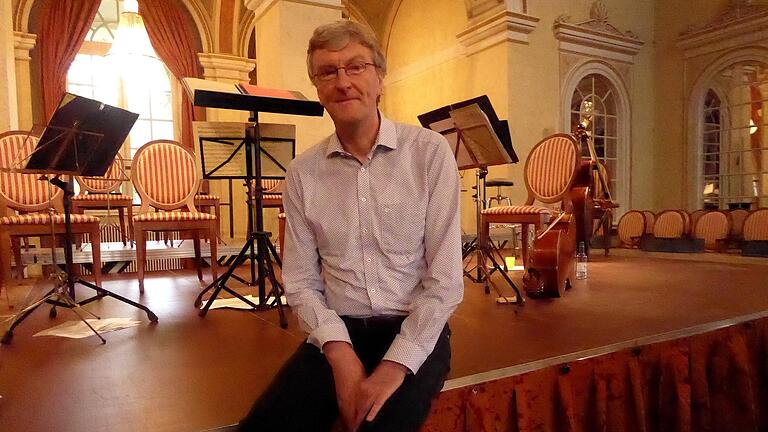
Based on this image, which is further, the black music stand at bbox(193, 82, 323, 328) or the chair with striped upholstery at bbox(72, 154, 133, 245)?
the chair with striped upholstery at bbox(72, 154, 133, 245)

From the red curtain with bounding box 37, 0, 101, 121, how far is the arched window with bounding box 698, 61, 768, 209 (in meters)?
9.89

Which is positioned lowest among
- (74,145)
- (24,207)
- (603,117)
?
(24,207)

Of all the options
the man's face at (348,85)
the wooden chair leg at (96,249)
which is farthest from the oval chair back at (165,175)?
the man's face at (348,85)

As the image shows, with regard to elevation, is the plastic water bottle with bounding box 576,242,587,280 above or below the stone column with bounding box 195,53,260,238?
below

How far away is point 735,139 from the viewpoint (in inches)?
348

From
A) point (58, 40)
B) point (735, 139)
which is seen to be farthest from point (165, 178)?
point (735, 139)

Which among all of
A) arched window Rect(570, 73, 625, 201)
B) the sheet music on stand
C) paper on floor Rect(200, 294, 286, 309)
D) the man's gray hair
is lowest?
paper on floor Rect(200, 294, 286, 309)

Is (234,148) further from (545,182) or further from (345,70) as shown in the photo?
(545,182)

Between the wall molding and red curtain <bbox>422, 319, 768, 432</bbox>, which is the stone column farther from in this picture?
red curtain <bbox>422, 319, 768, 432</bbox>

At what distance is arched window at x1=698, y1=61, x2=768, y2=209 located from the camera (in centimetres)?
845

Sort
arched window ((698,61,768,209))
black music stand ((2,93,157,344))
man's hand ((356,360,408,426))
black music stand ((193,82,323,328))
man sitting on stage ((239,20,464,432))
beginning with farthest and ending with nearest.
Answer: arched window ((698,61,768,209)) < black music stand ((193,82,323,328)) < black music stand ((2,93,157,344)) < man sitting on stage ((239,20,464,432)) < man's hand ((356,360,408,426))

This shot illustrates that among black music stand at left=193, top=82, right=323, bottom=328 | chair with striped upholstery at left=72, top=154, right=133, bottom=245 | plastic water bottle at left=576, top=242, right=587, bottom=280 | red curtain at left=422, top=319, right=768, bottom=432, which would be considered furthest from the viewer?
chair with striped upholstery at left=72, top=154, right=133, bottom=245

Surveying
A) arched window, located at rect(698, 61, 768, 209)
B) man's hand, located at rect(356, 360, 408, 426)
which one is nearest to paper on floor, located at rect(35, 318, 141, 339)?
man's hand, located at rect(356, 360, 408, 426)

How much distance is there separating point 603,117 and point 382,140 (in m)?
8.41
